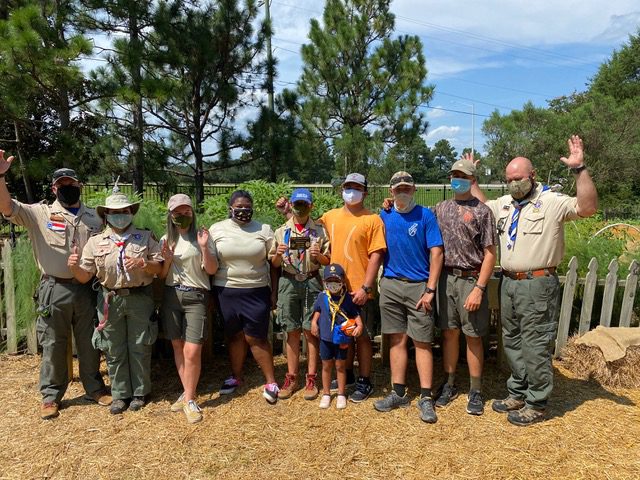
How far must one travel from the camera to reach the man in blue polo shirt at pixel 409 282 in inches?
150

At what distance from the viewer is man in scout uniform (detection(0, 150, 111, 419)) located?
383 cm

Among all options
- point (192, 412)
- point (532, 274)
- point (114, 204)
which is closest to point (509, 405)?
point (532, 274)

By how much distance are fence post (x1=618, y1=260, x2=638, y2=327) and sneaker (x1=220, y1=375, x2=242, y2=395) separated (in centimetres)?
381

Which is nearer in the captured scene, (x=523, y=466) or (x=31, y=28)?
(x=523, y=466)

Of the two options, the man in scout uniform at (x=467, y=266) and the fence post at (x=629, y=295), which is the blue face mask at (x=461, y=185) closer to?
the man in scout uniform at (x=467, y=266)

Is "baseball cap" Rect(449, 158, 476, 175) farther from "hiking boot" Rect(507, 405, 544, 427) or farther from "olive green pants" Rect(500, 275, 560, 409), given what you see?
"hiking boot" Rect(507, 405, 544, 427)

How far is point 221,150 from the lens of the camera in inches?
467

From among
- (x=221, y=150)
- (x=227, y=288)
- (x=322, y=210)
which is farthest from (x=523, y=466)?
(x=221, y=150)

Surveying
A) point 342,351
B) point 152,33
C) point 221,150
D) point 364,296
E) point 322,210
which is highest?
point 152,33

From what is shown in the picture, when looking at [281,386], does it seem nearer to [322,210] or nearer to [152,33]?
[322,210]

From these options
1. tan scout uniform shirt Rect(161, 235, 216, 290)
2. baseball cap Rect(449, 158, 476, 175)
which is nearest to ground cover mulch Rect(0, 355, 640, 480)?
tan scout uniform shirt Rect(161, 235, 216, 290)

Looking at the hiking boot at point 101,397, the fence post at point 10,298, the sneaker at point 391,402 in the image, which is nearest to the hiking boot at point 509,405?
the sneaker at point 391,402

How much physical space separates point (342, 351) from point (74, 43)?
6.44m

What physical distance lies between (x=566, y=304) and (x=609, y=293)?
0.45 meters
